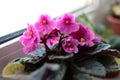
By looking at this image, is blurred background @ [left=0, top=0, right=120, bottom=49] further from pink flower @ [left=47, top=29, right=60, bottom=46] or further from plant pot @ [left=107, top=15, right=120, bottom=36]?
pink flower @ [left=47, top=29, right=60, bottom=46]

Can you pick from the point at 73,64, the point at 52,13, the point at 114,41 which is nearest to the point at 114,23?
the point at 114,41

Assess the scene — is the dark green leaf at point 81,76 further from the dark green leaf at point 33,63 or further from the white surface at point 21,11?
the white surface at point 21,11

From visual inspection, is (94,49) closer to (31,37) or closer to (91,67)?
(91,67)

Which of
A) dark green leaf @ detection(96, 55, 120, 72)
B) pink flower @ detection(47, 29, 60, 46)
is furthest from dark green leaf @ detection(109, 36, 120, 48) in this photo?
pink flower @ detection(47, 29, 60, 46)

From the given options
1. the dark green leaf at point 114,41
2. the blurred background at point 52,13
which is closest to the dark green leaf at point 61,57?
the blurred background at point 52,13

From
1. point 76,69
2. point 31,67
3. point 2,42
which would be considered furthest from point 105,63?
point 2,42

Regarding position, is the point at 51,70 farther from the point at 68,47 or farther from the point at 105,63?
the point at 105,63
